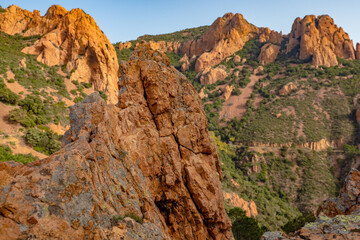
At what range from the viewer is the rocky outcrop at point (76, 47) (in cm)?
4697

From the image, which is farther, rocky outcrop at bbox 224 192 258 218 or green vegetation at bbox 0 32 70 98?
green vegetation at bbox 0 32 70 98

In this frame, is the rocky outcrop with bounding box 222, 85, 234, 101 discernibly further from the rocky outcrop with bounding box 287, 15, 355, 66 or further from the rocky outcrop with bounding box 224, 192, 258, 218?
the rocky outcrop with bounding box 224, 192, 258, 218

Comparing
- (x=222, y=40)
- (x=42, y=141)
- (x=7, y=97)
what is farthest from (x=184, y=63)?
(x=42, y=141)

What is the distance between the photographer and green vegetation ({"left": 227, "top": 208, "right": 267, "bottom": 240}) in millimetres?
21791

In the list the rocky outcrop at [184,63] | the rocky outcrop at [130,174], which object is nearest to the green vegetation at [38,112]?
the rocky outcrop at [130,174]

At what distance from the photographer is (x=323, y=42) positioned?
84.9 meters

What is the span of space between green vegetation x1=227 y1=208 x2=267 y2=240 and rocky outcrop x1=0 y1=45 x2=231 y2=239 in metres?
13.1

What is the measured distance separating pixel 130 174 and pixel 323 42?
10408 cm

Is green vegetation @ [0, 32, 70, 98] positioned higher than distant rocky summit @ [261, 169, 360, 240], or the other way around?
green vegetation @ [0, 32, 70, 98]

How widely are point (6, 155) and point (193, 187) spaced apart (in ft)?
72.1

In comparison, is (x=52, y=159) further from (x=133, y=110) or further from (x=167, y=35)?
(x=167, y=35)

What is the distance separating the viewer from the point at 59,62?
1881 inches

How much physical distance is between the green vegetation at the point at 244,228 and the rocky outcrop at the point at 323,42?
83.7 meters

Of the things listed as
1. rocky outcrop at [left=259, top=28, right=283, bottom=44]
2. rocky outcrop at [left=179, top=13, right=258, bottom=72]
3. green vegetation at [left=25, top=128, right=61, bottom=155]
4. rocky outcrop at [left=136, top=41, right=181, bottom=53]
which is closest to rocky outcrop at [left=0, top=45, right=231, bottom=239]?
green vegetation at [left=25, top=128, right=61, bottom=155]
